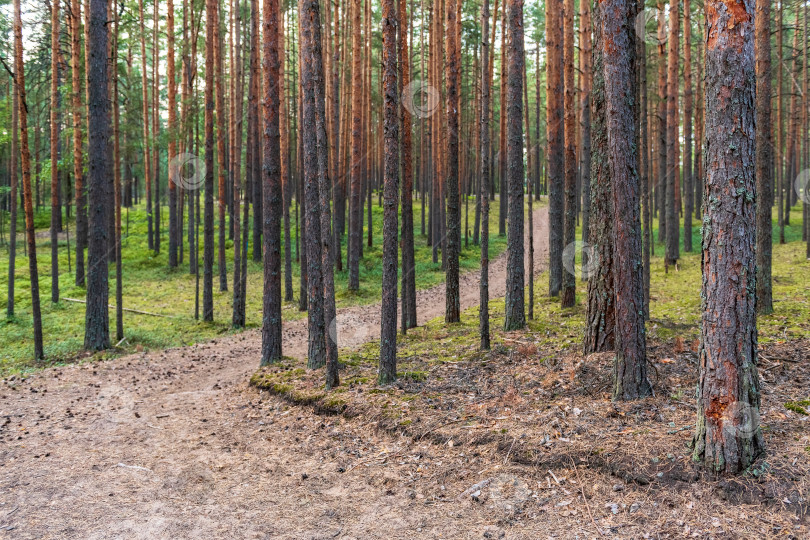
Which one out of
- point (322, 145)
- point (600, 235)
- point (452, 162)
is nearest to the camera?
point (600, 235)

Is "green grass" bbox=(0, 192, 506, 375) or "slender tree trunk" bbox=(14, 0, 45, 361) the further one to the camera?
"green grass" bbox=(0, 192, 506, 375)

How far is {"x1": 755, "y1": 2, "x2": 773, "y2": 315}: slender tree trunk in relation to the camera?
9328mm

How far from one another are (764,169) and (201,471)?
1112 centimetres

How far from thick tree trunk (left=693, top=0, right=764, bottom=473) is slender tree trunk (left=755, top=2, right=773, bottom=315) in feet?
20.3

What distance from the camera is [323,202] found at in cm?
746

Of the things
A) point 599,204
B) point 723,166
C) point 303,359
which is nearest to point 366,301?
point 303,359

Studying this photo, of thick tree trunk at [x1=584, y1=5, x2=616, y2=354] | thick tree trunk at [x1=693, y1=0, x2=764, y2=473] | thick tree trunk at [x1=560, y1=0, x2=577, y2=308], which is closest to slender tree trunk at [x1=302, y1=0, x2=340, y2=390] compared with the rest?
thick tree trunk at [x1=584, y1=5, x2=616, y2=354]

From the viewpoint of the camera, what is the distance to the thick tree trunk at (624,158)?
215 inches

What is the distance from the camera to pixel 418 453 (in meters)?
5.66

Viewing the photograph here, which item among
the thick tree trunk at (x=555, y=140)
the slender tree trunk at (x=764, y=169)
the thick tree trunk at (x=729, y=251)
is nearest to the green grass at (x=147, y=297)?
the thick tree trunk at (x=555, y=140)

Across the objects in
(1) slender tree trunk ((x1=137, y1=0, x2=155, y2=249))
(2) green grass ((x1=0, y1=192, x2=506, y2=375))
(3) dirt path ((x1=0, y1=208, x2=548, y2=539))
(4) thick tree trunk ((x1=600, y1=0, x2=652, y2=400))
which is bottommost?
(3) dirt path ((x1=0, y1=208, x2=548, y2=539))

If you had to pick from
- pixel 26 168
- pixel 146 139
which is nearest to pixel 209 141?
pixel 26 168

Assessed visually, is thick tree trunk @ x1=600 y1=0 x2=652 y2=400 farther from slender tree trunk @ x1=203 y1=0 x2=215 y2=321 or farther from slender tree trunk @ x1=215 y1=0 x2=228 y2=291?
slender tree trunk @ x1=203 y1=0 x2=215 y2=321

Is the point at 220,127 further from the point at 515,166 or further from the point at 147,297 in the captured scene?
the point at 515,166
